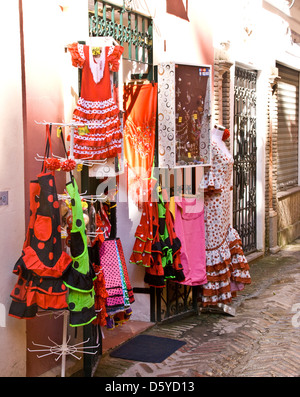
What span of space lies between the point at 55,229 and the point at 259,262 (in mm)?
6598

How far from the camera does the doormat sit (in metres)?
5.93

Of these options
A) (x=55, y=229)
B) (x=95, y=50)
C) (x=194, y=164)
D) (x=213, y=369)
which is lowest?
(x=213, y=369)

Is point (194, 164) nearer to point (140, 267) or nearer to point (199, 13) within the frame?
point (140, 267)

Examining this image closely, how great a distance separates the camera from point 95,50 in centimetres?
517

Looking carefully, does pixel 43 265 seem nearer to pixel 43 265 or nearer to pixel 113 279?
pixel 43 265

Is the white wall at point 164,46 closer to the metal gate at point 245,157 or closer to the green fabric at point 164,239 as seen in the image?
the green fabric at point 164,239

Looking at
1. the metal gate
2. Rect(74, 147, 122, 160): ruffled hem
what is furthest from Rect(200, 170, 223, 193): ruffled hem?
the metal gate

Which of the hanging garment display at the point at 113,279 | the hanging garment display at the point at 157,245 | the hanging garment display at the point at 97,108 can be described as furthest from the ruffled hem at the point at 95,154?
the hanging garment display at the point at 157,245

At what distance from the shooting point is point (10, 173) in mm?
4703

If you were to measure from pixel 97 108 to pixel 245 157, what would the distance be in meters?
5.53

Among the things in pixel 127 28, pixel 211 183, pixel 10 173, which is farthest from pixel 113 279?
pixel 127 28

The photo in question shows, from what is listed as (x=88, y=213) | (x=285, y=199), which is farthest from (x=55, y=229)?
(x=285, y=199)

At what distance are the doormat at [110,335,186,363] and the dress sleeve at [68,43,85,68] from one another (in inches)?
108

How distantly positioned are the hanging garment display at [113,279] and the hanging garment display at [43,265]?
0.96 meters
